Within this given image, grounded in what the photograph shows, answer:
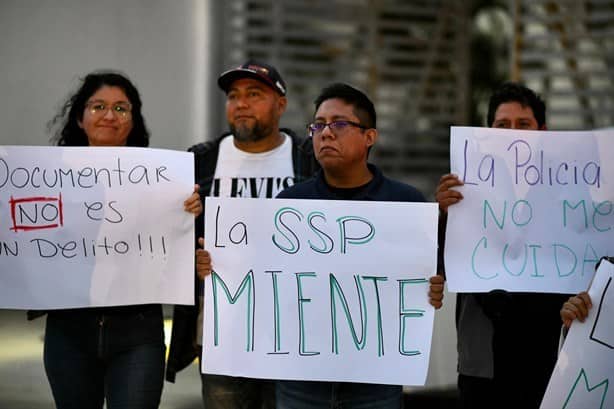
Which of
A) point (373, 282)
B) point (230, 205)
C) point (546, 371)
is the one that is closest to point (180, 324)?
point (230, 205)

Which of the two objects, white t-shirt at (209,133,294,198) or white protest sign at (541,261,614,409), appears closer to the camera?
white protest sign at (541,261,614,409)

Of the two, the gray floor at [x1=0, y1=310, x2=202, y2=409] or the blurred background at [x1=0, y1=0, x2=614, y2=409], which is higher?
the blurred background at [x1=0, y1=0, x2=614, y2=409]

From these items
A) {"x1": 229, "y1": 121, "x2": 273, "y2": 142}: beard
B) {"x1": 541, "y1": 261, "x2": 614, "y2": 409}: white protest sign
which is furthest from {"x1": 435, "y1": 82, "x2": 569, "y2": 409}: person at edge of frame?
{"x1": 229, "y1": 121, "x2": 273, "y2": 142}: beard

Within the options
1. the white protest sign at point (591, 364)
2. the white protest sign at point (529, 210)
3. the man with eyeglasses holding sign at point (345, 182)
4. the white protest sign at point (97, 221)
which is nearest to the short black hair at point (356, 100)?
the man with eyeglasses holding sign at point (345, 182)

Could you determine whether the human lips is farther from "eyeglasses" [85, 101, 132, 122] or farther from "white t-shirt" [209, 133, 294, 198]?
"eyeglasses" [85, 101, 132, 122]

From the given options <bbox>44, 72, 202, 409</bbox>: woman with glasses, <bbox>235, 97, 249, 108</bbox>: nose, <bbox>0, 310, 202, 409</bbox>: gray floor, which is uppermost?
<bbox>235, 97, 249, 108</bbox>: nose

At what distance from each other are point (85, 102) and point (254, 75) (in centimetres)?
63

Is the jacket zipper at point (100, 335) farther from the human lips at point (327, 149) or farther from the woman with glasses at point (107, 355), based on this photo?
the human lips at point (327, 149)

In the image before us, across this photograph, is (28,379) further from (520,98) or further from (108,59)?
(520,98)

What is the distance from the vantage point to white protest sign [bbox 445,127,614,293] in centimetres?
292

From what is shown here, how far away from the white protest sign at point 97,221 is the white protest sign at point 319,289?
0.23 m

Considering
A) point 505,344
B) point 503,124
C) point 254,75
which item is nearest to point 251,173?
point 254,75

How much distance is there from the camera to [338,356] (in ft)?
9.12

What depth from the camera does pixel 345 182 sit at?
2910 millimetres
